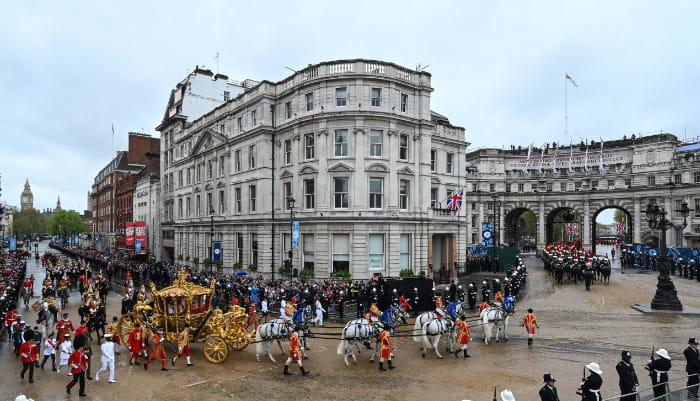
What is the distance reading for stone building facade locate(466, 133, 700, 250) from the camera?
2247 inches

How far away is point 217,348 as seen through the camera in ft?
45.0

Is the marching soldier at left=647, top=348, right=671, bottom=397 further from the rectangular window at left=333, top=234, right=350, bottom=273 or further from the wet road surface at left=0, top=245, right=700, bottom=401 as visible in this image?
the rectangular window at left=333, top=234, right=350, bottom=273

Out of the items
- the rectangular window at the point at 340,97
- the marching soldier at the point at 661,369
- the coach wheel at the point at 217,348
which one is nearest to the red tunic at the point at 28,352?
the coach wheel at the point at 217,348

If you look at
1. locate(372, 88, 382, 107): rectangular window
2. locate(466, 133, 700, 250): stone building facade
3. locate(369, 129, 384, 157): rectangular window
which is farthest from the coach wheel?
locate(466, 133, 700, 250): stone building facade

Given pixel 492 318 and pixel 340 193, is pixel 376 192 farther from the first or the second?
pixel 492 318

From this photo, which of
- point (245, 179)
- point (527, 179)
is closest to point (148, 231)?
point (245, 179)

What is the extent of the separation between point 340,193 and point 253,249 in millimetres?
10713

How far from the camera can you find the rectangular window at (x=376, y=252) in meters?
30.0

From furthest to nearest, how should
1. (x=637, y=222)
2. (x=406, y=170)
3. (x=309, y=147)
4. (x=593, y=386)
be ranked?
(x=637, y=222) < (x=309, y=147) < (x=406, y=170) < (x=593, y=386)

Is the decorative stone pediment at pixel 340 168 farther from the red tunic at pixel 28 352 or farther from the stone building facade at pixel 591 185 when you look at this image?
the stone building facade at pixel 591 185

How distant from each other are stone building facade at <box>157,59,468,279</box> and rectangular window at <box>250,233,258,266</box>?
3.4 inches

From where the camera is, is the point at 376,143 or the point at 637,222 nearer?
the point at 376,143

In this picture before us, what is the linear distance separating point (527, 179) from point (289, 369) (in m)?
66.4

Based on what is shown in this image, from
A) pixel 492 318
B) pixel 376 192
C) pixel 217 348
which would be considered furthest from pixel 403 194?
pixel 217 348
